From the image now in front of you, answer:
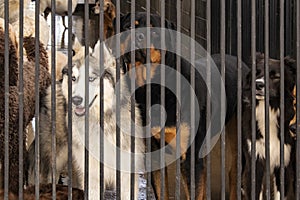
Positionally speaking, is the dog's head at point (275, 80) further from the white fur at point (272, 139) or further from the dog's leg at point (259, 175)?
the dog's leg at point (259, 175)

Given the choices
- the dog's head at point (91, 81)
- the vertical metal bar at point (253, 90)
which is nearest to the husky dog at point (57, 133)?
the dog's head at point (91, 81)

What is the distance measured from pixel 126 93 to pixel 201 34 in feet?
9.70

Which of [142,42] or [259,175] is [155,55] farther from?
[259,175]

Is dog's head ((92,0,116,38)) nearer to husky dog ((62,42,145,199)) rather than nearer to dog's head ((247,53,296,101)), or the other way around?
husky dog ((62,42,145,199))

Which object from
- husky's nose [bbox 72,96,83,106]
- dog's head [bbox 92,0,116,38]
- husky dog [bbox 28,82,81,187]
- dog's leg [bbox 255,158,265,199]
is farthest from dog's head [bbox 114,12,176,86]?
dog's head [bbox 92,0,116,38]

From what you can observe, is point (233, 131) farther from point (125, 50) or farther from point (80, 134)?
point (125, 50)

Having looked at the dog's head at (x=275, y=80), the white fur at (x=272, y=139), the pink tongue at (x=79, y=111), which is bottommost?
the white fur at (x=272, y=139)

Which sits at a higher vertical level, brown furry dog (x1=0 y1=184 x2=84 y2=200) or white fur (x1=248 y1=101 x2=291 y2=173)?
white fur (x1=248 y1=101 x2=291 y2=173)

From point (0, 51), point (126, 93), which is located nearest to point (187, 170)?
point (126, 93)

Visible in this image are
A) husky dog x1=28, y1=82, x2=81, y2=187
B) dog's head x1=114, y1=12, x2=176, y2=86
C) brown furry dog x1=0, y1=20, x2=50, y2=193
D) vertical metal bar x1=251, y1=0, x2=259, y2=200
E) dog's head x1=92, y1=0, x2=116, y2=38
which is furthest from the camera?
dog's head x1=92, y1=0, x2=116, y2=38

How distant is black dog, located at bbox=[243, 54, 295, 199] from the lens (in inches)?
155

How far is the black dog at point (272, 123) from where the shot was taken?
12.9 feet

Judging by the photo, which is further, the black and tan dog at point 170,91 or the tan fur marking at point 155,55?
the tan fur marking at point 155,55

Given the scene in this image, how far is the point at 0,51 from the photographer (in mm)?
3672
